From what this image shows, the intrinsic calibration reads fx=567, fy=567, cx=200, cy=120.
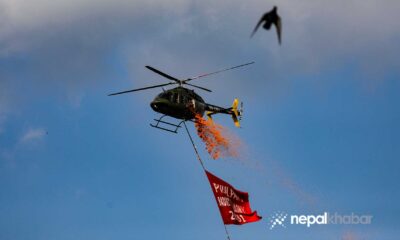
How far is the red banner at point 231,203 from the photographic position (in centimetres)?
4216

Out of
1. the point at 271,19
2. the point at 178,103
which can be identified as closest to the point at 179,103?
the point at 178,103

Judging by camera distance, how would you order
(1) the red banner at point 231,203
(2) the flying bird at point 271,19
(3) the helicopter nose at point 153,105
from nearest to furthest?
1. (2) the flying bird at point 271,19
2. (1) the red banner at point 231,203
3. (3) the helicopter nose at point 153,105

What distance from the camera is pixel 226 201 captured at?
4325cm

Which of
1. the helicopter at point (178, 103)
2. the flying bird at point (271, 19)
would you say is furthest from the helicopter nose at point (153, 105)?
the flying bird at point (271, 19)

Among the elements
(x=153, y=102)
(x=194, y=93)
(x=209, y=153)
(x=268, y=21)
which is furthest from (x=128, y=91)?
(x=268, y=21)

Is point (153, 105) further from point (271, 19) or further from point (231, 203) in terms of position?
point (271, 19)

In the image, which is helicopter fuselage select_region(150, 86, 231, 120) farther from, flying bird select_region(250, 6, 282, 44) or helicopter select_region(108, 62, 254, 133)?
flying bird select_region(250, 6, 282, 44)

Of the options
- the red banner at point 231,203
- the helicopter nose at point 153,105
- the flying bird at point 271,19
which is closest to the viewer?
the flying bird at point 271,19

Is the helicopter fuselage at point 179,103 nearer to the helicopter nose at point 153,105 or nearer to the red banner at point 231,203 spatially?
the helicopter nose at point 153,105

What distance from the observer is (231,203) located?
144 ft

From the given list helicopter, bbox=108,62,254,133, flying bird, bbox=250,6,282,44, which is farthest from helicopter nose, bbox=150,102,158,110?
flying bird, bbox=250,6,282,44

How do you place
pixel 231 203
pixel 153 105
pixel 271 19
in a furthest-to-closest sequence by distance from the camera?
pixel 153 105
pixel 231 203
pixel 271 19

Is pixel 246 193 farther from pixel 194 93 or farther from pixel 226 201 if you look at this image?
pixel 194 93

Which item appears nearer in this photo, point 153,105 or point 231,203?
point 231,203
